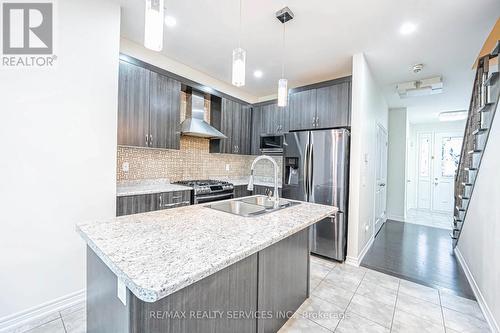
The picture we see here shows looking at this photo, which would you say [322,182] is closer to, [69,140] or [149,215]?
[149,215]

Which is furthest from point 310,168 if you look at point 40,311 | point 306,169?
point 40,311

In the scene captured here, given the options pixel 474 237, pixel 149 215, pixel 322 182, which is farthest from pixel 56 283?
pixel 474 237

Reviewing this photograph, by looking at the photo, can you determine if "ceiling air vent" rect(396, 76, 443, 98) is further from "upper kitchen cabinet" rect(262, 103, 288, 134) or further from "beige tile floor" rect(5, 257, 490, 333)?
"beige tile floor" rect(5, 257, 490, 333)

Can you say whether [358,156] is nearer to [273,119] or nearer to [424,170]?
[273,119]

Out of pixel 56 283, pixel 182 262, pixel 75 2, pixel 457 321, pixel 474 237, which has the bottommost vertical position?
pixel 457 321

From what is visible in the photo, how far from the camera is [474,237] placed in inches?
93.5

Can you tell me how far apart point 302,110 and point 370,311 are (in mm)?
2782

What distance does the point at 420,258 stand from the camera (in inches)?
121

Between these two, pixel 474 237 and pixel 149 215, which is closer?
pixel 149 215

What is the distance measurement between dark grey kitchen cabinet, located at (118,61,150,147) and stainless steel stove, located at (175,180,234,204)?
86 centimetres

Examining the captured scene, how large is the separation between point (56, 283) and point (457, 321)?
11.4ft

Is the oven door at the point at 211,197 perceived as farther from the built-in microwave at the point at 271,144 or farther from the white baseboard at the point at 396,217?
the white baseboard at the point at 396,217

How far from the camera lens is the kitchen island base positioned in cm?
87

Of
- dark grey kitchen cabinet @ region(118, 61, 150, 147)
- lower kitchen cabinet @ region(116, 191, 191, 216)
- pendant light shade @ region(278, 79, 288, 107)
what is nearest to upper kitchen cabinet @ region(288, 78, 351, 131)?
pendant light shade @ region(278, 79, 288, 107)
